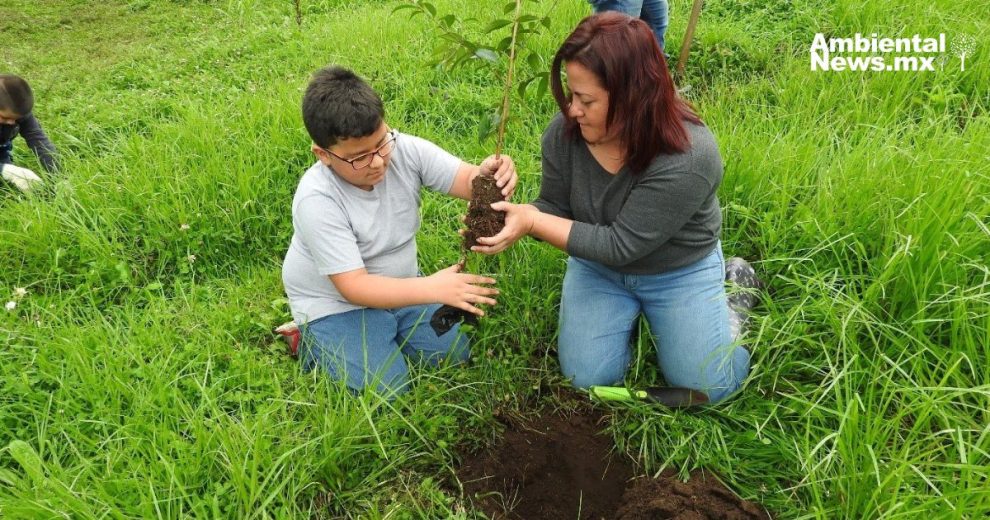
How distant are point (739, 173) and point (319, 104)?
1.77m

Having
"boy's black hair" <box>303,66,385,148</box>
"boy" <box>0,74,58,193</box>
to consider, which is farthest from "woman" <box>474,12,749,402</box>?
"boy" <box>0,74,58,193</box>

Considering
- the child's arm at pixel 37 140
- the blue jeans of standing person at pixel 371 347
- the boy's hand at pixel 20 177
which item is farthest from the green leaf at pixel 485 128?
the child's arm at pixel 37 140

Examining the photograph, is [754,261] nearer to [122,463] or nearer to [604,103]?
[604,103]

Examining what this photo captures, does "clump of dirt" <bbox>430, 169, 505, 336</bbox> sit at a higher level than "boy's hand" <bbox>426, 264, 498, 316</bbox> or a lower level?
higher

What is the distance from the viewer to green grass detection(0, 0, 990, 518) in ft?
5.69

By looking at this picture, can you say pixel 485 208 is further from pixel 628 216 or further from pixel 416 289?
pixel 628 216

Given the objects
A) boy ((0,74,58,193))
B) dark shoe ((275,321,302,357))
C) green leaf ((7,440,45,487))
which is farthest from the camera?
boy ((0,74,58,193))

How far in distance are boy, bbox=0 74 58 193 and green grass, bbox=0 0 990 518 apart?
10 centimetres

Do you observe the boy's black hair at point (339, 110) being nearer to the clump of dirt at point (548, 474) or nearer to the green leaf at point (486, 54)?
the green leaf at point (486, 54)

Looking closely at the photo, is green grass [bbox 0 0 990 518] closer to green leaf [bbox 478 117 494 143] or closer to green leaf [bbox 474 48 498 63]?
green leaf [bbox 478 117 494 143]

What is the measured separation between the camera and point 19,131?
3.46m

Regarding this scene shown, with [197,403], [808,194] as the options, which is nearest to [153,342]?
[197,403]

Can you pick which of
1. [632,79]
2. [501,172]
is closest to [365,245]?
[501,172]

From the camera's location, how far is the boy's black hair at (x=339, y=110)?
1.88m
